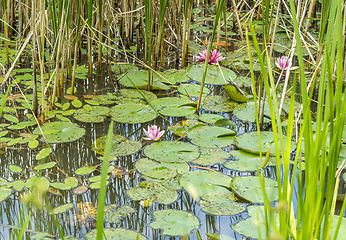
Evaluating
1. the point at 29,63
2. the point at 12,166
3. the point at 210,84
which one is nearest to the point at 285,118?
the point at 210,84

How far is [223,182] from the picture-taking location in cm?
147

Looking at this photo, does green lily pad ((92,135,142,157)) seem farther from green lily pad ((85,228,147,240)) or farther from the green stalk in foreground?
the green stalk in foreground

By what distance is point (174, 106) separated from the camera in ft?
7.14

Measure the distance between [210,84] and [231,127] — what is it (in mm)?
662

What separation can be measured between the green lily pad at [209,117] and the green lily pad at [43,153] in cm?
93

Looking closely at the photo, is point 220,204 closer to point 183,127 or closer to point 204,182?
point 204,182

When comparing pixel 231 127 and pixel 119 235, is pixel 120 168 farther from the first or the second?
pixel 231 127

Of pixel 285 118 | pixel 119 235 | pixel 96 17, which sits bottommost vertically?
pixel 119 235

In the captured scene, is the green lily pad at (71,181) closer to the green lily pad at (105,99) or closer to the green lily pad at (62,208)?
the green lily pad at (62,208)

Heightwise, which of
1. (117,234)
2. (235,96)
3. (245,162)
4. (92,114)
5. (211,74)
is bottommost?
(117,234)

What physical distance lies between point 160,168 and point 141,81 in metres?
1.11

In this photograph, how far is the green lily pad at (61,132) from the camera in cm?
175

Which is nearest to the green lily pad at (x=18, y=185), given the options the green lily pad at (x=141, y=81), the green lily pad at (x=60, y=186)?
the green lily pad at (x=60, y=186)

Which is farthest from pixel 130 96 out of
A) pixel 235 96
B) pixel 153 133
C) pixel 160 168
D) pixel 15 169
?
pixel 15 169
